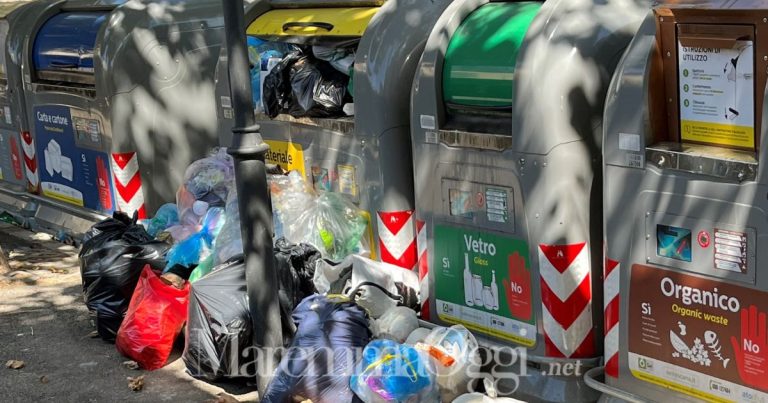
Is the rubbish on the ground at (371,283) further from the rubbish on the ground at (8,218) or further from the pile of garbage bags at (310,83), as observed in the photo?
the rubbish on the ground at (8,218)

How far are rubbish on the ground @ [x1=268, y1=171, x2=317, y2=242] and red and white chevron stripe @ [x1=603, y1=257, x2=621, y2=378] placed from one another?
6.73 ft

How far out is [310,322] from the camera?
185 inches

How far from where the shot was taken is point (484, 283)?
455 centimetres

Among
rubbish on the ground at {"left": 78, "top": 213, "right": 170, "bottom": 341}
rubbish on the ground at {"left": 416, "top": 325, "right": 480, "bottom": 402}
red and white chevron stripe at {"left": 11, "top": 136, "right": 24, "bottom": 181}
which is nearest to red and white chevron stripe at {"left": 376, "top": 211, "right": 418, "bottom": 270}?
rubbish on the ground at {"left": 416, "top": 325, "right": 480, "bottom": 402}

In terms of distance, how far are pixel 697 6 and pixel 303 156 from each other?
2732mm

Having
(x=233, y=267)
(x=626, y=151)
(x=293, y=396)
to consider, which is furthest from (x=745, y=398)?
(x=233, y=267)

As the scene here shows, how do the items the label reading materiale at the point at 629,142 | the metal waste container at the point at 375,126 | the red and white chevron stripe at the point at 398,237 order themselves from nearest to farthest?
the label reading materiale at the point at 629,142 < the metal waste container at the point at 375,126 < the red and white chevron stripe at the point at 398,237

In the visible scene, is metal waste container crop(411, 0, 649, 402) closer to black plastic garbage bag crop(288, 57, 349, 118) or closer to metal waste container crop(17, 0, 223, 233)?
black plastic garbage bag crop(288, 57, 349, 118)

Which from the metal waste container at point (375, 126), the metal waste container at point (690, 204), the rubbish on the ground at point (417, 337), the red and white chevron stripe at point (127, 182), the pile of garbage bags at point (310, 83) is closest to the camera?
the metal waste container at point (690, 204)

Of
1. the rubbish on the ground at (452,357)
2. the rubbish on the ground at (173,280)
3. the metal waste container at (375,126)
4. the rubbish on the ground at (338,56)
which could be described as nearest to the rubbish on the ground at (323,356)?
the rubbish on the ground at (452,357)

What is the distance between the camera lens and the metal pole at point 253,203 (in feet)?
14.1

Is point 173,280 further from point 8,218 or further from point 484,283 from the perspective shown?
point 8,218

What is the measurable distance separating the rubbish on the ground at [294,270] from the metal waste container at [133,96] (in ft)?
7.06

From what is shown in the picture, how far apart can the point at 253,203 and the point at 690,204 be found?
1.87m
